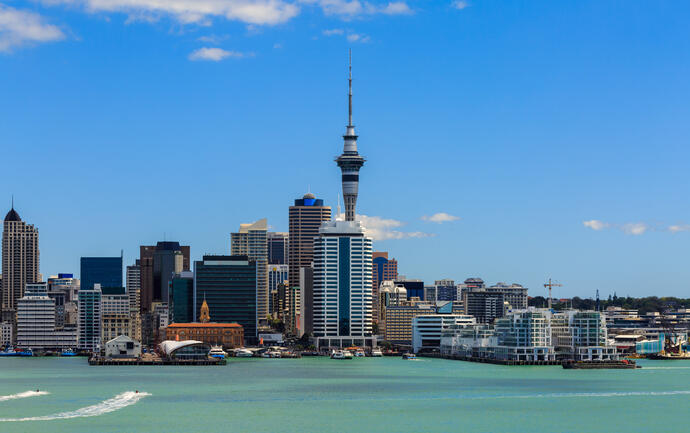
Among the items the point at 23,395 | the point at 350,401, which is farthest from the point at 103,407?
the point at 350,401

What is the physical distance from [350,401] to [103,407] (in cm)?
2453

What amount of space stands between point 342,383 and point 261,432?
186ft

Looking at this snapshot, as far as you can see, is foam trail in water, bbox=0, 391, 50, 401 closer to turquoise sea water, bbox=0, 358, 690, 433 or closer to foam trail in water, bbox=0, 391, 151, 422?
turquoise sea water, bbox=0, 358, 690, 433

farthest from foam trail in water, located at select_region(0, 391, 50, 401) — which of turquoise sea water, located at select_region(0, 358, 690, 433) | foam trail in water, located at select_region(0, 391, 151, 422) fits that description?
foam trail in water, located at select_region(0, 391, 151, 422)

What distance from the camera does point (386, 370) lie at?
188 metres

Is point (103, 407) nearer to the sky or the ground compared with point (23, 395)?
nearer to the ground

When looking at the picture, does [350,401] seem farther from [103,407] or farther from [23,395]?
[23,395]

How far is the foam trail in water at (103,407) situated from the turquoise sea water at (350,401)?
0.10 metres

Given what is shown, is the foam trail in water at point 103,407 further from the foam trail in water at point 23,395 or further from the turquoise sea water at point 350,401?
the foam trail in water at point 23,395

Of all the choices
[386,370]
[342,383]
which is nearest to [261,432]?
[342,383]

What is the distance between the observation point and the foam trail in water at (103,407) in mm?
101188

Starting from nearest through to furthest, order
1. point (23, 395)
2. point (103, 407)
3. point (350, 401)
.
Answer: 1. point (103, 407)
2. point (350, 401)
3. point (23, 395)

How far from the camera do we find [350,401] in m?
120

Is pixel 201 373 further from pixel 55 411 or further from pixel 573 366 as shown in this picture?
pixel 55 411
